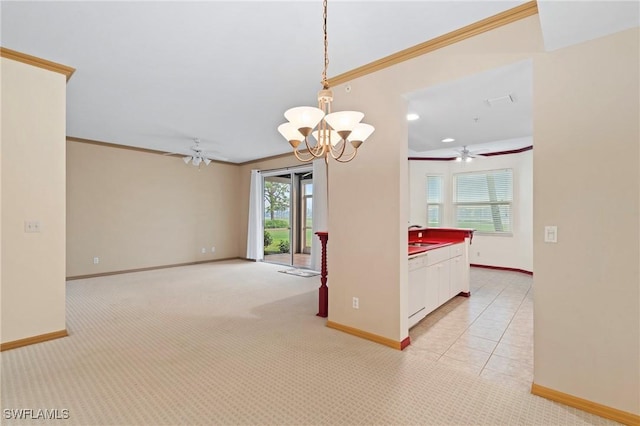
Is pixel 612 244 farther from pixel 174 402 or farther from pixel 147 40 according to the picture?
pixel 147 40

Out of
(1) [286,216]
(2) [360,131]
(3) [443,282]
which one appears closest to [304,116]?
(2) [360,131]

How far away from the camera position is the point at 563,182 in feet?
6.56

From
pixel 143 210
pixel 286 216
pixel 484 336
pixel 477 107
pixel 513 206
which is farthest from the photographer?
pixel 286 216

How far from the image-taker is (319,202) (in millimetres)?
6355

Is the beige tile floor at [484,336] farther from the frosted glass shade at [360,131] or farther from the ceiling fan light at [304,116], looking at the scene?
the ceiling fan light at [304,116]

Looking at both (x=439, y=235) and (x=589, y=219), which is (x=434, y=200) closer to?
(x=439, y=235)

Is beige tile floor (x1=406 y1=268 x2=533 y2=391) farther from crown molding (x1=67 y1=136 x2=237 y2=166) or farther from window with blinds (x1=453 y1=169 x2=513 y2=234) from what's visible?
crown molding (x1=67 y1=136 x2=237 y2=166)

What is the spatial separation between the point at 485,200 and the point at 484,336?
4.75 metres

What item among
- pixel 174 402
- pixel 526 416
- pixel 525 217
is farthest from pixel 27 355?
pixel 525 217

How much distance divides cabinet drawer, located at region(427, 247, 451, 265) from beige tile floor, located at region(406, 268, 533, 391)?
67cm

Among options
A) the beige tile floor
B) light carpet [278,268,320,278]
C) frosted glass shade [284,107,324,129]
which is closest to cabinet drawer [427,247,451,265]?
the beige tile floor

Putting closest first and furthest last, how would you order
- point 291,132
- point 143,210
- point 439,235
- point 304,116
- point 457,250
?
point 304,116, point 291,132, point 457,250, point 439,235, point 143,210

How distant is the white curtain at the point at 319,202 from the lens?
20.7ft

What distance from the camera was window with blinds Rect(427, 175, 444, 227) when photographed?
7598 millimetres
